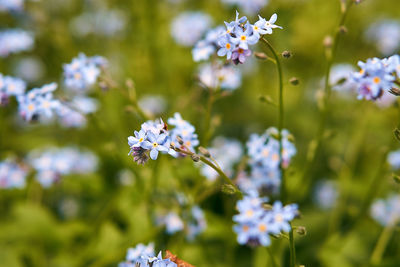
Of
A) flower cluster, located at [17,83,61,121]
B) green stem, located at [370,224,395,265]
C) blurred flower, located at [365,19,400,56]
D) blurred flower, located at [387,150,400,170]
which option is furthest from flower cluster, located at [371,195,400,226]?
flower cluster, located at [17,83,61,121]

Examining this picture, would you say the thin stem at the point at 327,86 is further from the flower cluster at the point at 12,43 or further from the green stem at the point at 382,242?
the flower cluster at the point at 12,43

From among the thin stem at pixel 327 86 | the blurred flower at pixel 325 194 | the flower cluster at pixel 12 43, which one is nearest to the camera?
the thin stem at pixel 327 86

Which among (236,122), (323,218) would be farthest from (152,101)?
(323,218)

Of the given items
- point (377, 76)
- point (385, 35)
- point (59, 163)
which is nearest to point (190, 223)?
point (59, 163)

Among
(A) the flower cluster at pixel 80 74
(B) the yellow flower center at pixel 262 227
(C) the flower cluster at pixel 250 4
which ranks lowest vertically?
(B) the yellow flower center at pixel 262 227

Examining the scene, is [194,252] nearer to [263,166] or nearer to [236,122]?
[263,166]

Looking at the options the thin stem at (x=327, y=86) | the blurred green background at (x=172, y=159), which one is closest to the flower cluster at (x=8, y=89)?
the blurred green background at (x=172, y=159)

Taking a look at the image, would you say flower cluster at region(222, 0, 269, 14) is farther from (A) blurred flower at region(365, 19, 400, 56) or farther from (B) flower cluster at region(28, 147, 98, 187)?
(B) flower cluster at region(28, 147, 98, 187)
